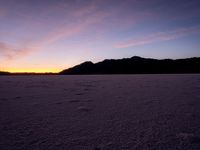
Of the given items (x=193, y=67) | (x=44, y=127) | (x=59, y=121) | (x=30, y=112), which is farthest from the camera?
(x=193, y=67)

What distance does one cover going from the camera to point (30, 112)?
276 centimetres

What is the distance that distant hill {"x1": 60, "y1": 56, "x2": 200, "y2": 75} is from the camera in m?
60.8

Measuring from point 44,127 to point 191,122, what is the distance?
1.79 meters

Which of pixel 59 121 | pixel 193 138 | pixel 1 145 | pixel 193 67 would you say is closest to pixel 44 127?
pixel 59 121

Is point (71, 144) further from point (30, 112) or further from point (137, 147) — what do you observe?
point (30, 112)

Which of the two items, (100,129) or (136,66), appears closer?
(100,129)

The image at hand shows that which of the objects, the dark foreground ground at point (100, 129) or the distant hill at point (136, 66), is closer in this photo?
the dark foreground ground at point (100, 129)

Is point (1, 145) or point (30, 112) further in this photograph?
point (30, 112)

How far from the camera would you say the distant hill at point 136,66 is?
6075 centimetres

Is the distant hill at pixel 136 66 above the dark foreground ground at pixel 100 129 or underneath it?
above

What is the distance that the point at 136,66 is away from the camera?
233 feet

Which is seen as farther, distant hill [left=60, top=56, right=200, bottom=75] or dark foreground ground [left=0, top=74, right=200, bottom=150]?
distant hill [left=60, top=56, right=200, bottom=75]

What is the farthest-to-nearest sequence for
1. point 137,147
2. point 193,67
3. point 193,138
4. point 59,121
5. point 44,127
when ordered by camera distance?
point 193,67 → point 59,121 → point 44,127 → point 193,138 → point 137,147

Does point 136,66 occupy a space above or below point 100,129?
above
